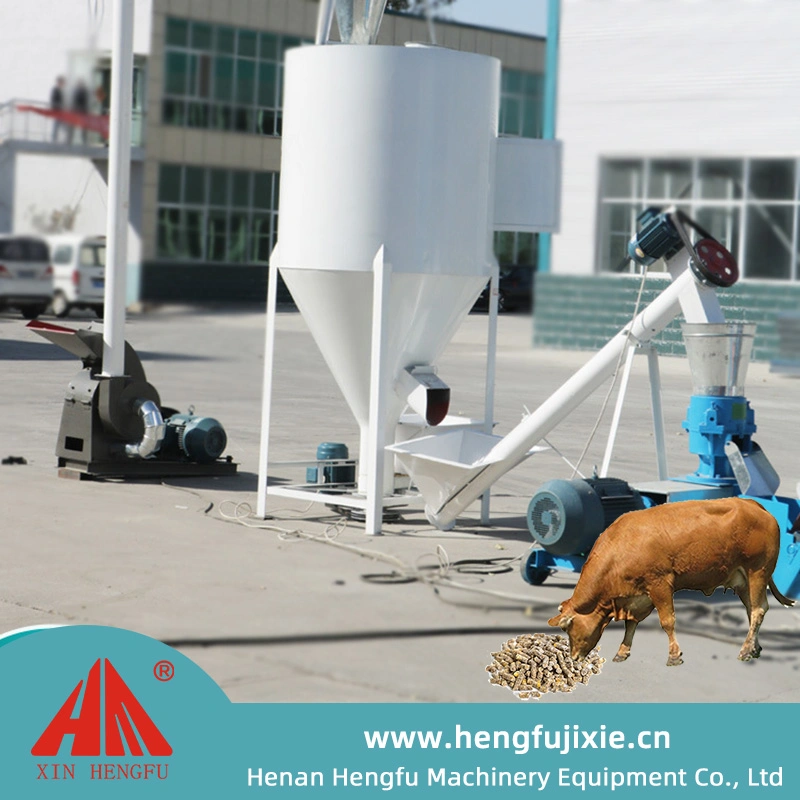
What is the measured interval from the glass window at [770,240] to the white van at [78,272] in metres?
3.76

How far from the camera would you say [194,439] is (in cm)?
929

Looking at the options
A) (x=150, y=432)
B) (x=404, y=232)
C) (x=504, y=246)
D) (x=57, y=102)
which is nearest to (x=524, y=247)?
(x=504, y=246)

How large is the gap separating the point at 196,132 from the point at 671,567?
2609 mm

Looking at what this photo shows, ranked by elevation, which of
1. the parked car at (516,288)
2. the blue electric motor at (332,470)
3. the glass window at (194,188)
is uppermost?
the glass window at (194,188)

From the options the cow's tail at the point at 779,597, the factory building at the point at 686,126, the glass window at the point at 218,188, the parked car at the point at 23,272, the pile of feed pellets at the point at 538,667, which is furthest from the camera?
the parked car at the point at 23,272

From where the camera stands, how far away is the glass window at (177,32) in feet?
20.3

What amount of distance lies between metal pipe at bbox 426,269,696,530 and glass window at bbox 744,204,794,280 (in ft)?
6.67

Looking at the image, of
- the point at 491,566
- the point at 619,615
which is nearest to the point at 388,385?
the point at 491,566

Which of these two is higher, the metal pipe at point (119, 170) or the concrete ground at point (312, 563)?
the metal pipe at point (119, 170)

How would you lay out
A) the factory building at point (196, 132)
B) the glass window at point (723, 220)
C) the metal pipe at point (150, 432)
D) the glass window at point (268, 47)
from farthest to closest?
the metal pipe at point (150, 432) → the glass window at point (268, 47) → the factory building at point (196, 132) → the glass window at point (723, 220)

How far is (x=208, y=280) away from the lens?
20.7ft

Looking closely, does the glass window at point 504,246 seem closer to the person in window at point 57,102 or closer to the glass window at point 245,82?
the glass window at point 245,82

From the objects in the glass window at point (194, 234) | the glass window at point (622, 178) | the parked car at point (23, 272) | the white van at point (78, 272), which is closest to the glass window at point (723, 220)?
the glass window at point (622, 178)

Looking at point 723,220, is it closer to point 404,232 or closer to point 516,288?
point 516,288
